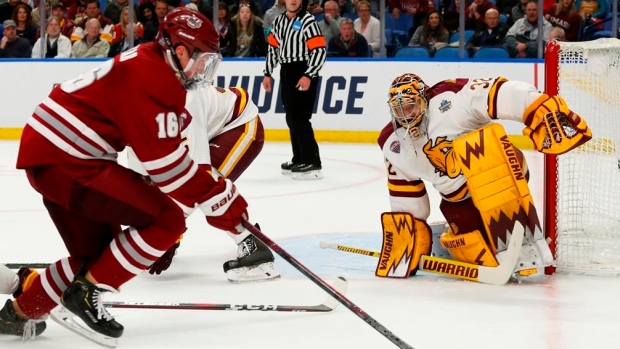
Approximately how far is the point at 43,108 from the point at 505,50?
18.5 ft

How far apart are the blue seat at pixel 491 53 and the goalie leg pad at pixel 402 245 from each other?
4.43 m

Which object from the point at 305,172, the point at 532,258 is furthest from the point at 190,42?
the point at 305,172

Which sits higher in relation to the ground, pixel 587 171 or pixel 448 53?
pixel 587 171

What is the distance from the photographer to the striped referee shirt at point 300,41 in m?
6.61

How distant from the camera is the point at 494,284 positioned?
3.61 meters

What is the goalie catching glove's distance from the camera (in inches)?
134

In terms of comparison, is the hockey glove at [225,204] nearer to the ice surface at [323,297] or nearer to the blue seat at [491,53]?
the ice surface at [323,297]

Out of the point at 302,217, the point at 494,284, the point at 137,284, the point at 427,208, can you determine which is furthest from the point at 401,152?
the point at 302,217

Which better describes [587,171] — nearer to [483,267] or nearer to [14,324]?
[483,267]

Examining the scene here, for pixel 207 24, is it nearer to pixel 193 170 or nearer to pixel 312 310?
pixel 193 170

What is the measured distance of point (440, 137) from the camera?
3727 millimetres

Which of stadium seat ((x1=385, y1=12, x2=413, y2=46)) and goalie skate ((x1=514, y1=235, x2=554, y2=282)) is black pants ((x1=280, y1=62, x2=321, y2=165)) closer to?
stadium seat ((x1=385, y1=12, x2=413, y2=46))

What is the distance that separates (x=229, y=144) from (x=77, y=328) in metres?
1.31

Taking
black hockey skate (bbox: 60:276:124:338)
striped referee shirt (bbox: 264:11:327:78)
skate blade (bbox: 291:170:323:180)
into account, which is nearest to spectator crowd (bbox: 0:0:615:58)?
striped referee shirt (bbox: 264:11:327:78)
